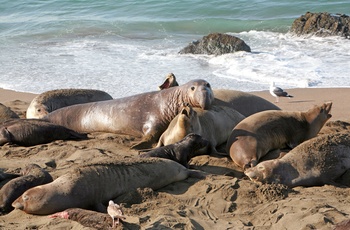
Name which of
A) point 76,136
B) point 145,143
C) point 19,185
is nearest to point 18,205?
point 19,185

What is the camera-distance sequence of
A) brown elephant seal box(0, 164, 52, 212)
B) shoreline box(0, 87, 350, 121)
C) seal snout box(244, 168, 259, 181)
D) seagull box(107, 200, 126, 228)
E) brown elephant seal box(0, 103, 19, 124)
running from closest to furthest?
1. seagull box(107, 200, 126, 228)
2. brown elephant seal box(0, 164, 52, 212)
3. seal snout box(244, 168, 259, 181)
4. brown elephant seal box(0, 103, 19, 124)
5. shoreline box(0, 87, 350, 121)

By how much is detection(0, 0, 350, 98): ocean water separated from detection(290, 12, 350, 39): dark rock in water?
0.31 m

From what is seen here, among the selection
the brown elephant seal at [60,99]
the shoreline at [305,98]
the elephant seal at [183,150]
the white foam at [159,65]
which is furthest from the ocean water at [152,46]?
the elephant seal at [183,150]

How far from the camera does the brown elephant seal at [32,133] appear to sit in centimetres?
847

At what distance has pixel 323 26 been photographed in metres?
19.6

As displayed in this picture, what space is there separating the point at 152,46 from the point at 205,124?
1202 centimetres

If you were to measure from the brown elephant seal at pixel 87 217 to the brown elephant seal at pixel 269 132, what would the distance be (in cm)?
215

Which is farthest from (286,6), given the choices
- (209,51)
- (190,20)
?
(209,51)

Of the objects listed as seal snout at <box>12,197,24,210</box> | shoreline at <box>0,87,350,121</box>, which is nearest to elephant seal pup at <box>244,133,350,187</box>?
seal snout at <box>12,197,24,210</box>

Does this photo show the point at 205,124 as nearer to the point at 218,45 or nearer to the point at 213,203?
the point at 213,203

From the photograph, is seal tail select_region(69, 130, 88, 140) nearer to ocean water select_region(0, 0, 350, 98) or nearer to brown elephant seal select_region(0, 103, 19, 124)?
brown elephant seal select_region(0, 103, 19, 124)

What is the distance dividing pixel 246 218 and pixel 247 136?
187 centimetres

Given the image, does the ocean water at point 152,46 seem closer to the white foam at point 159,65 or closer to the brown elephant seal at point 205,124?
the white foam at point 159,65

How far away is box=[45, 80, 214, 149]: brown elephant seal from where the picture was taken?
847cm
